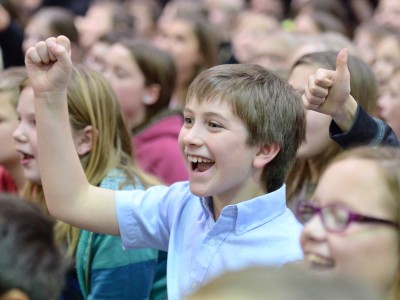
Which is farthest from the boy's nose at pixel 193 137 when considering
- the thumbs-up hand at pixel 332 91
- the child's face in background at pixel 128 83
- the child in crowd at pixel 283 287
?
the child's face in background at pixel 128 83

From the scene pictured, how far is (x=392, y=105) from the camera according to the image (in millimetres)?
4074

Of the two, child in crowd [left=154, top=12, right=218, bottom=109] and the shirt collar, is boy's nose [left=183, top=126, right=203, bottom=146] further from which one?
child in crowd [left=154, top=12, right=218, bottom=109]

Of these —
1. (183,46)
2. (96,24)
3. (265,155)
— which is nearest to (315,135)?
(265,155)

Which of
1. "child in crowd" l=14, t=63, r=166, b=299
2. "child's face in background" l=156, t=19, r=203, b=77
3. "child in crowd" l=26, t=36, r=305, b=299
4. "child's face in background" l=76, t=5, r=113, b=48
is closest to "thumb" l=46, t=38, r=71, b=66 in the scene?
"child in crowd" l=26, t=36, r=305, b=299

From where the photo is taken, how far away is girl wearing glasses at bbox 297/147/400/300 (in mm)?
1672

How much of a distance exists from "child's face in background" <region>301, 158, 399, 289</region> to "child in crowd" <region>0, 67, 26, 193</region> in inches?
80.2

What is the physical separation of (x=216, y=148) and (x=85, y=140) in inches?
31.9

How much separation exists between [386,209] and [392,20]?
21.4 feet

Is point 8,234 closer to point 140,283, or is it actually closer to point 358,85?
point 140,283

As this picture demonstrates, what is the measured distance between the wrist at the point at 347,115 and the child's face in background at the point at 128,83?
87.8 inches

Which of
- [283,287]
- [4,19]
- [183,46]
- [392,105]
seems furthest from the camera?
[4,19]

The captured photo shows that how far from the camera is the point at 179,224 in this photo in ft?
7.91

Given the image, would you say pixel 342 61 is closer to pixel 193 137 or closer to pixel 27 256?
pixel 193 137

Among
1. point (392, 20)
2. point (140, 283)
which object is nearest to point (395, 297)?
point (140, 283)
